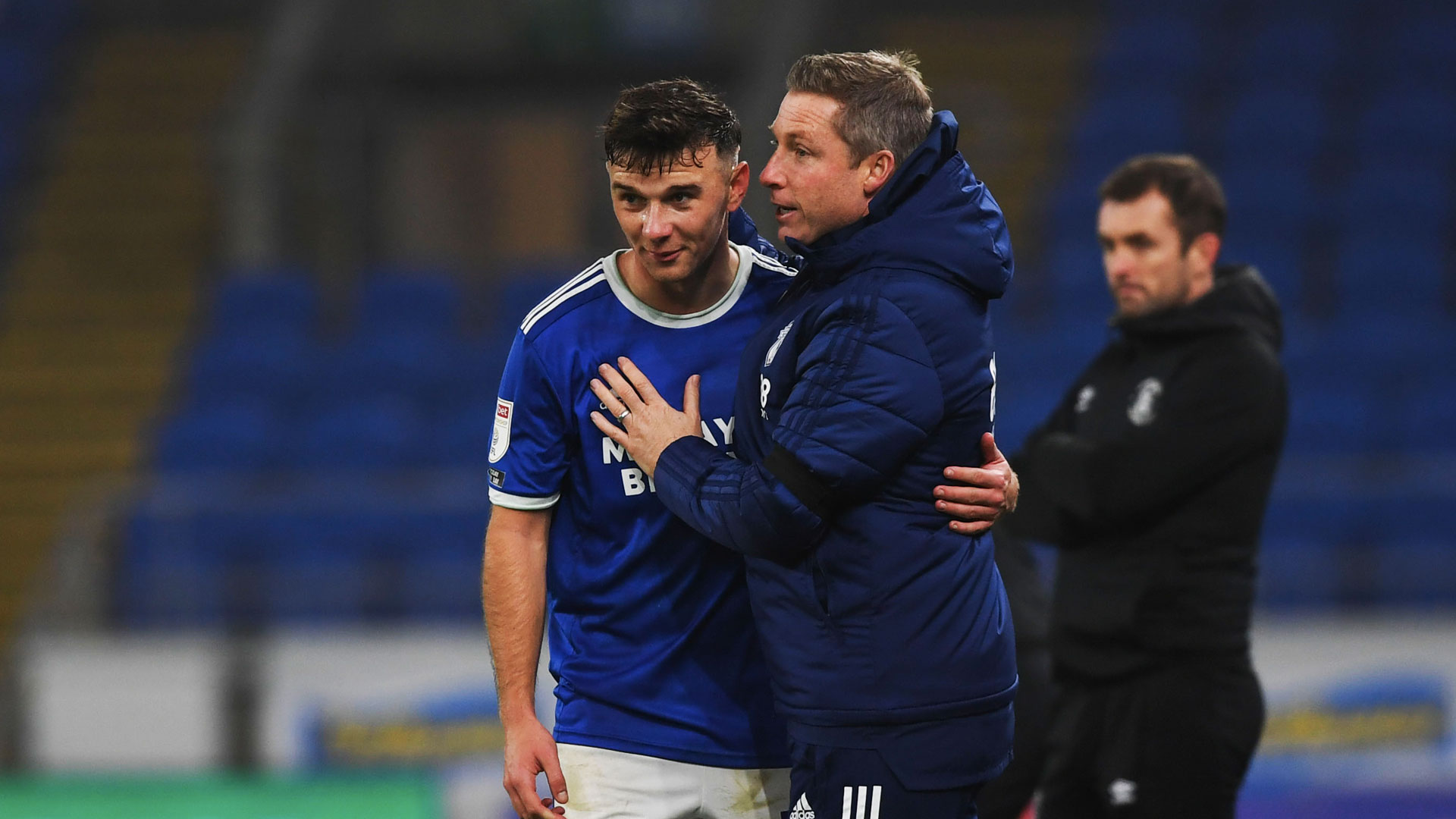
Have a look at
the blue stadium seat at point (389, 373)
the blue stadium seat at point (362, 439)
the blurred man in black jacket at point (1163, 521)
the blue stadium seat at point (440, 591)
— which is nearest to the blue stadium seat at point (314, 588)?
the blue stadium seat at point (440, 591)

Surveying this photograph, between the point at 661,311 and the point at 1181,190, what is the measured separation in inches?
57.3

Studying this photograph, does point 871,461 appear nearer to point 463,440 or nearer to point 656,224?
point 656,224

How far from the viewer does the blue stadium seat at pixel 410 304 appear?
10344 mm

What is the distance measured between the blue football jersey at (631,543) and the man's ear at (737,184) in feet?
0.57

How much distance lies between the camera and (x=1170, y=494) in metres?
3.66

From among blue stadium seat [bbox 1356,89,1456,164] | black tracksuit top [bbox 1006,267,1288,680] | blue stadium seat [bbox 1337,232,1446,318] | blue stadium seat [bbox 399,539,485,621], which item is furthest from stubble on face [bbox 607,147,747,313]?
blue stadium seat [bbox 1356,89,1456,164]

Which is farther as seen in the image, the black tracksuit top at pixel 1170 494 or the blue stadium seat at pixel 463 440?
the blue stadium seat at pixel 463 440

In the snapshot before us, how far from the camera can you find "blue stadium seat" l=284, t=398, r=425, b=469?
898 centimetres

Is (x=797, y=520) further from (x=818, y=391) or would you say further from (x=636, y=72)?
(x=636, y=72)

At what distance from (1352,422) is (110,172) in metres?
9.01

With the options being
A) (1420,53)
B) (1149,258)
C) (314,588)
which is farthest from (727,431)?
(1420,53)

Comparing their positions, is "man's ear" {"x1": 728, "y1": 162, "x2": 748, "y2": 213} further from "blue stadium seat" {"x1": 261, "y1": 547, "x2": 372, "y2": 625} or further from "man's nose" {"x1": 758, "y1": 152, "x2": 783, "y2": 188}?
"blue stadium seat" {"x1": 261, "y1": 547, "x2": 372, "y2": 625}

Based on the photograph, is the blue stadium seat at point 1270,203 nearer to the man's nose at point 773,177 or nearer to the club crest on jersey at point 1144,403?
the club crest on jersey at point 1144,403

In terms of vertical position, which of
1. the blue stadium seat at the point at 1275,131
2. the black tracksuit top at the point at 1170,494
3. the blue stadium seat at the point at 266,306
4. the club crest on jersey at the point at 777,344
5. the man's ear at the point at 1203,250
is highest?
the blue stadium seat at the point at 1275,131
